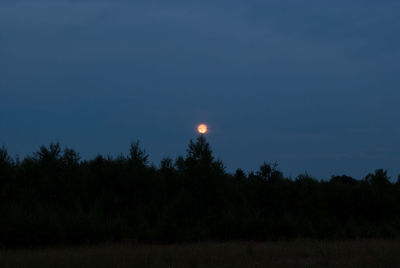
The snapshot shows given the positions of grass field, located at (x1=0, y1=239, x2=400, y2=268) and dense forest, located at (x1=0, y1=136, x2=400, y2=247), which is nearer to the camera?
grass field, located at (x1=0, y1=239, x2=400, y2=268)

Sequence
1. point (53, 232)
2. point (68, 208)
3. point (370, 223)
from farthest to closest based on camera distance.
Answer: point (370, 223) < point (68, 208) < point (53, 232)

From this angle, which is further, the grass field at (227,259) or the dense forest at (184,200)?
the dense forest at (184,200)

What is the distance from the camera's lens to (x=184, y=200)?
28125mm

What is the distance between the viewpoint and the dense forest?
25.0 metres

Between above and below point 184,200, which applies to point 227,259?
below

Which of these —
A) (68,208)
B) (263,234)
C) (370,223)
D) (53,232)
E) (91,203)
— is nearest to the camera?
(53,232)

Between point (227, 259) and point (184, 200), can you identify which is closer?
point (227, 259)

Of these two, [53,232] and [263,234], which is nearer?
[53,232]

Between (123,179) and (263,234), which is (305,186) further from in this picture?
(123,179)

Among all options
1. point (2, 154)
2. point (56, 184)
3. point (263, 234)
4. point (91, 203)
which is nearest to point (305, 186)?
point (263, 234)

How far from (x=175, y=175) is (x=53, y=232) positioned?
12.1 m

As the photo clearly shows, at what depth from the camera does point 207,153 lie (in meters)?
30.2

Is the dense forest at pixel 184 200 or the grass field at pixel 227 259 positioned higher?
the dense forest at pixel 184 200

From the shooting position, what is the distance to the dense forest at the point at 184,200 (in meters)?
25.0
